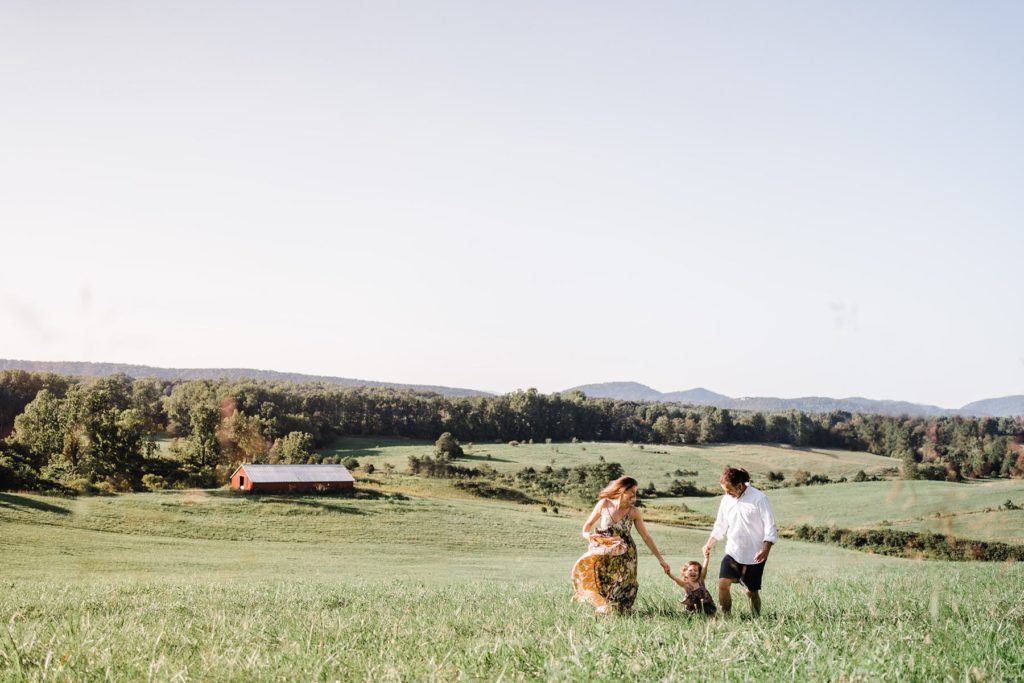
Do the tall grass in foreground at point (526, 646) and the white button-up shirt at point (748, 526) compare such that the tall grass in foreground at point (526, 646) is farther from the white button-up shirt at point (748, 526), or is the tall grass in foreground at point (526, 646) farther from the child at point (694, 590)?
the white button-up shirt at point (748, 526)

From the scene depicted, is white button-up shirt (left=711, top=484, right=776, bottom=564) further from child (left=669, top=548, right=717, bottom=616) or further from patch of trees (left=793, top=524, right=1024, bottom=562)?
patch of trees (left=793, top=524, right=1024, bottom=562)

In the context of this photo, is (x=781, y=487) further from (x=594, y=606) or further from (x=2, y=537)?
(x=594, y=606)

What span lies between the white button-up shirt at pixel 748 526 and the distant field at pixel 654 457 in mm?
60887

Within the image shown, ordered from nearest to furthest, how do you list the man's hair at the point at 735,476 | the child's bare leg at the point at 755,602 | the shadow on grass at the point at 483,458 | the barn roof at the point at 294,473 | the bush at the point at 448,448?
the child's bare leg at the point at 755,602, the man's hair at the point at 735,476, the barn roof at the point at 294,473, the shadow on grass at the point at 483,458, the bush at the point at 448,448

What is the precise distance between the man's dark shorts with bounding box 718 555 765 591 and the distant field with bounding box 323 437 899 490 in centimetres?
6114

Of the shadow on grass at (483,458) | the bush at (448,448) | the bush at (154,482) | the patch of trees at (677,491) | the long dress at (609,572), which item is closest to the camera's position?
the long dress at (609,572)

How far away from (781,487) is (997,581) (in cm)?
7211

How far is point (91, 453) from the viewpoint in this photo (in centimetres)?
6906

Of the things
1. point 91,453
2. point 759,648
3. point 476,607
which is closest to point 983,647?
point 759,648

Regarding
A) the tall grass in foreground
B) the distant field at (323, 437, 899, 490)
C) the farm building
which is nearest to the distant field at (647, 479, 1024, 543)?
the distant field at (323, 437, 899, 490)

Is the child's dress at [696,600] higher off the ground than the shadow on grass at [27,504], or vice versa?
the child's dress at [696,600]

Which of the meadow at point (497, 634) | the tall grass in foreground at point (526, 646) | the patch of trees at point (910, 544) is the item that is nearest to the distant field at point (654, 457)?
the patch of trees at point (910, 544)

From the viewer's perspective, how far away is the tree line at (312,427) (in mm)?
59250

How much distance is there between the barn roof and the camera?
66.1 metres
